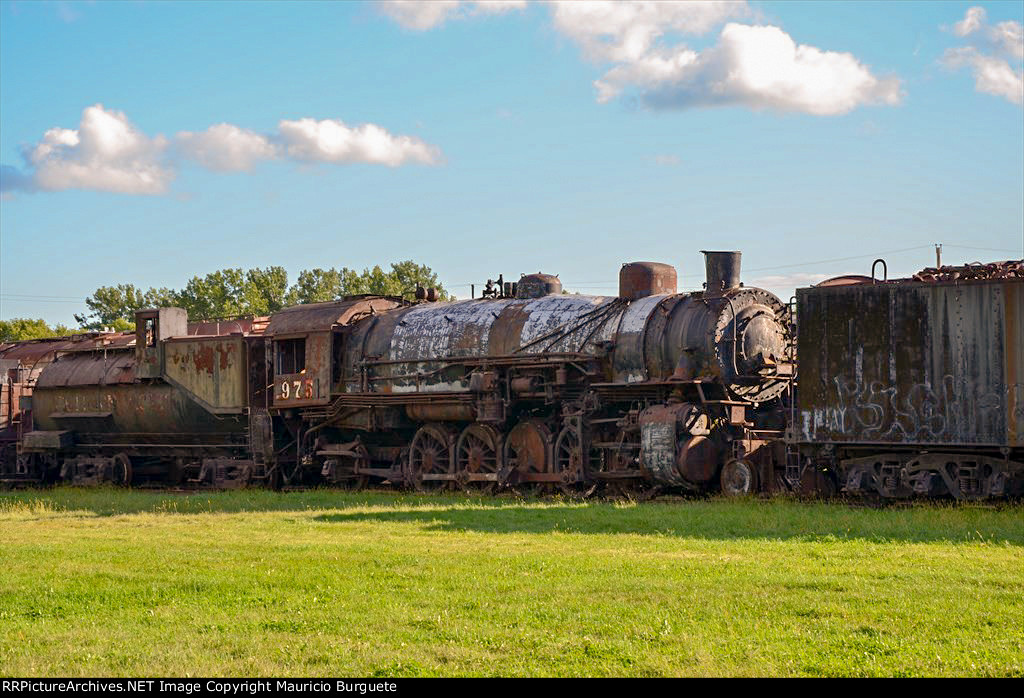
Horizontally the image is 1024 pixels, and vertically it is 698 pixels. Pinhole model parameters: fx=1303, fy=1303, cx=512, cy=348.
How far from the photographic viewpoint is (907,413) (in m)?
20.1

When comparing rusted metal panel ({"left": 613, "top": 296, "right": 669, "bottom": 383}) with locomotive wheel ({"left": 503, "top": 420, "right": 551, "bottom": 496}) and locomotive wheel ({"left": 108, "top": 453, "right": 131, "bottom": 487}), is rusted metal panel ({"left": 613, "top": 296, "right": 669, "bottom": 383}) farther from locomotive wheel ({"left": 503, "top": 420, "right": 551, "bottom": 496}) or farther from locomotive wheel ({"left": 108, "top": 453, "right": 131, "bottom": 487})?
locomotive wheel ({"left": 108, "top": 453, "right": 131, "bottom": 487})

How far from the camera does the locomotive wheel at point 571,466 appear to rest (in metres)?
24.4

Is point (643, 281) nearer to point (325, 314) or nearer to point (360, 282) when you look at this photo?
point (325, 314)

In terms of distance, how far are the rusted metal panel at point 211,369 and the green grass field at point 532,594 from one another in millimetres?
9710

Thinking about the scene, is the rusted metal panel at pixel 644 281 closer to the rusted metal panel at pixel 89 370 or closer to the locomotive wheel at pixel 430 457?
the locomotive wheel at pixel 430 457

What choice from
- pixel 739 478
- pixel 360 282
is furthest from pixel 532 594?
pixel 360 282

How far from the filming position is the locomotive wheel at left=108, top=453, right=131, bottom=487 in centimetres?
3256

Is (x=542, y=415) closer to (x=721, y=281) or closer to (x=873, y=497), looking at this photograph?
(x=721, y=281)

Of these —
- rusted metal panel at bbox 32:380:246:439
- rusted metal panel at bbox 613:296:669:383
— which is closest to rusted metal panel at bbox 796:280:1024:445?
rusted metal panel at bbox 613:296:669:383

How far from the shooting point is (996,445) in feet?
62.7

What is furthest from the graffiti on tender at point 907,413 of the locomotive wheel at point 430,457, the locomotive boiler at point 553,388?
the locomotive wheel at point 430,457

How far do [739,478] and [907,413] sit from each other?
3.49 meters

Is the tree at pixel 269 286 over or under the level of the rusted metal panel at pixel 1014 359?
over
